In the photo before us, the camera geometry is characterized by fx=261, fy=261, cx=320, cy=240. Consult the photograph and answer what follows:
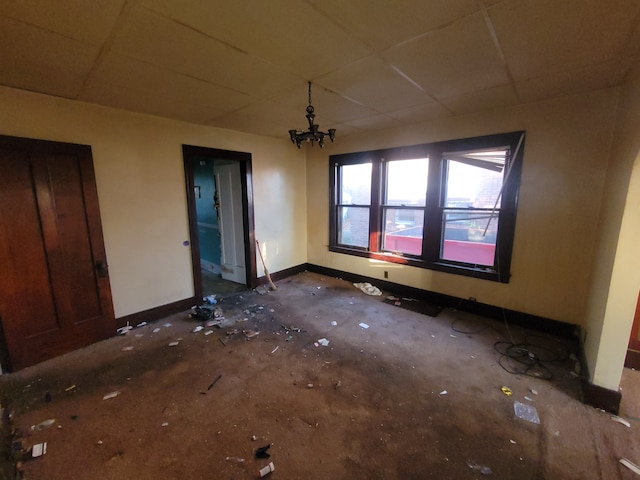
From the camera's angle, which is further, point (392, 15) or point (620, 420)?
point (620, 420)

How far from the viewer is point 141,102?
2.65 meters

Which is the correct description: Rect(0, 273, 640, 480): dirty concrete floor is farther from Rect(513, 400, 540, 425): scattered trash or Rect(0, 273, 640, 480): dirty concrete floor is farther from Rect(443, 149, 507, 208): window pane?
Rect(443, 149, 507, 208): window pane

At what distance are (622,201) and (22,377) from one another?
16.3 ft

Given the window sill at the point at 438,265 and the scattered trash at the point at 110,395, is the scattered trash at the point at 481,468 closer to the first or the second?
the window sill at the point at 438,265

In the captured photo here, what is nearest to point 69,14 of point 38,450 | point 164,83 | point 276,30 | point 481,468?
point 164,83

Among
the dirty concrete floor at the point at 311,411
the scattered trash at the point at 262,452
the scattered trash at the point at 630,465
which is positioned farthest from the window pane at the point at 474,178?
the scattered trash at the point at 262,452

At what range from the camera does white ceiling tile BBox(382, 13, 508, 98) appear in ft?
5.21

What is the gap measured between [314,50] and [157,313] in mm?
3358

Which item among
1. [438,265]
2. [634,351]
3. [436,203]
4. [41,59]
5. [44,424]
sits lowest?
[44,424]

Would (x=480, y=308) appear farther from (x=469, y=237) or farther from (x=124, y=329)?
(x=124, y=329)

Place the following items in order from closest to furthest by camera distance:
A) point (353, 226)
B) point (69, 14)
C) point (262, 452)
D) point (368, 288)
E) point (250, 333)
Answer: point (69, 14) < point (262, 452) < point (250, 333) < point (368, 288) < point (353, 226)

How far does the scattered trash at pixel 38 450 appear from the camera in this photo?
1604 mm

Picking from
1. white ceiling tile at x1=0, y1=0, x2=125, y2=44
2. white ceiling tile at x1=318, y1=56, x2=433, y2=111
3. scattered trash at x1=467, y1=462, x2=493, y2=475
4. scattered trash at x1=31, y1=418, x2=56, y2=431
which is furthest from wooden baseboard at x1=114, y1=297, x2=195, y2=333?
scattered trash at x1=467, y1=462, x2=493, y2=475

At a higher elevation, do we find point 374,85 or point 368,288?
point 374,85
